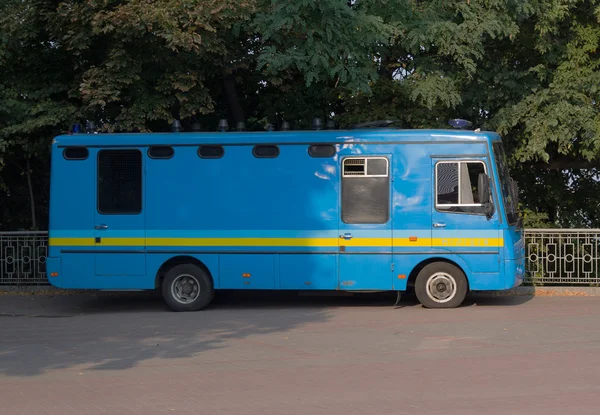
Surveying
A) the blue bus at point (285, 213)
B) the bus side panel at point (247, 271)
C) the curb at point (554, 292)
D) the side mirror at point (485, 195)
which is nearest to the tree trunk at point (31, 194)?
the blue bus at point (285, 213)

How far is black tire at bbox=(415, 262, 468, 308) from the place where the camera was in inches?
639

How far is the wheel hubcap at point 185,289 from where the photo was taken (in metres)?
16.7

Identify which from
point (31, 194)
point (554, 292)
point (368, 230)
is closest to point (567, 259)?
point (554, 292)

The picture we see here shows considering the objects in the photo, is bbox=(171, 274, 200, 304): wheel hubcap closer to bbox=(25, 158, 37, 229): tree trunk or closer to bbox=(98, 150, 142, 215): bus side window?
bbox=(98, 150, 142, 215): bus side window

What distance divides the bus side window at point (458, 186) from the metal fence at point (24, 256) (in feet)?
27.2

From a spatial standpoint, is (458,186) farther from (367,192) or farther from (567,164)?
(567,164)

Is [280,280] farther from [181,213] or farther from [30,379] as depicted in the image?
[30,379]

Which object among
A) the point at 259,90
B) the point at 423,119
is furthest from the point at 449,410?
the point at 259,90

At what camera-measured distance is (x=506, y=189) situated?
1641 cm

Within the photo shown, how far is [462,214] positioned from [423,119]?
13.3ft

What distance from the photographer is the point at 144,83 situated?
19250mm

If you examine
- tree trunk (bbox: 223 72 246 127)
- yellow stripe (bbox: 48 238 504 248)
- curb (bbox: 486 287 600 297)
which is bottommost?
curb (bbox: 486 287 600 297)

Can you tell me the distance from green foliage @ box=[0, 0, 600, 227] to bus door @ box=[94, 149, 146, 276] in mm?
2135

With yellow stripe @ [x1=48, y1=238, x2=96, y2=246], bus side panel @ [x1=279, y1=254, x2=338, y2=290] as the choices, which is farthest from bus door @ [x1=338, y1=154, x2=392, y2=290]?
yellow stripe @ [x1=48, y1=238, x2=96, y2=246]
